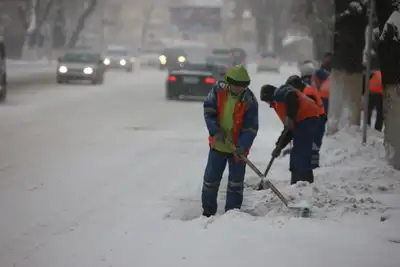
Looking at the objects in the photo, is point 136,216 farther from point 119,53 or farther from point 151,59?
point 151,59

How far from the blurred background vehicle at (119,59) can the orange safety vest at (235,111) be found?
41.5 metres

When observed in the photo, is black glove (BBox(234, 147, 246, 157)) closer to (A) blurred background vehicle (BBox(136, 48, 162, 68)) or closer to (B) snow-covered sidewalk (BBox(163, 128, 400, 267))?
(B) snow-covered sidewalk (BBox(163, 128, 400, 267))

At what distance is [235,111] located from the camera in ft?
24.4

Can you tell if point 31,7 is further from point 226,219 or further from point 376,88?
point 226,219

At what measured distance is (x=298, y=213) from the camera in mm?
7176

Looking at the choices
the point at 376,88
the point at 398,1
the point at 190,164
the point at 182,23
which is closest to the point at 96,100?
the point at 376,88

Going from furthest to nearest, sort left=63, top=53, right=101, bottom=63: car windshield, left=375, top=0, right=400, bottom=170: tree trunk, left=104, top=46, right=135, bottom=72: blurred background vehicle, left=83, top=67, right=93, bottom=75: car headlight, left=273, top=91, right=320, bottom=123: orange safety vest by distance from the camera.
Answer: left=104, top=46, right=135, bottom=72: blurred background vehicle → left=63, top=53, right=101, bottom=63: car windshield → left=83, top=67, right=93, bottom=75: car headlight → left=375, top=0, right=400, bottom=170: tree trunk → left=273, top=91, right=320, bottom=123: orange safety vest

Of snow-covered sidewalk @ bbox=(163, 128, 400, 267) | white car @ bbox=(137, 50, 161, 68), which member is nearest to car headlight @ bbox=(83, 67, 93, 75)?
snow-covered sidewalk @ bbox=(163, 128, 400, 267)

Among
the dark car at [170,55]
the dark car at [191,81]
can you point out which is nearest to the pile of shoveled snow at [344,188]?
the dark car at [191,81]

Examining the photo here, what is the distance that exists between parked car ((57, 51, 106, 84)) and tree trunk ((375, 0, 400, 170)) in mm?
22970

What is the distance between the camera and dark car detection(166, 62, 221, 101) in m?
24.9

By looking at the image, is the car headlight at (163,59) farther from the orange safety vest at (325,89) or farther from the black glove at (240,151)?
the black glove at (240,151)

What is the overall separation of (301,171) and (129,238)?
299cm

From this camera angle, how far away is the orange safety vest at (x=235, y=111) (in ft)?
24.3
